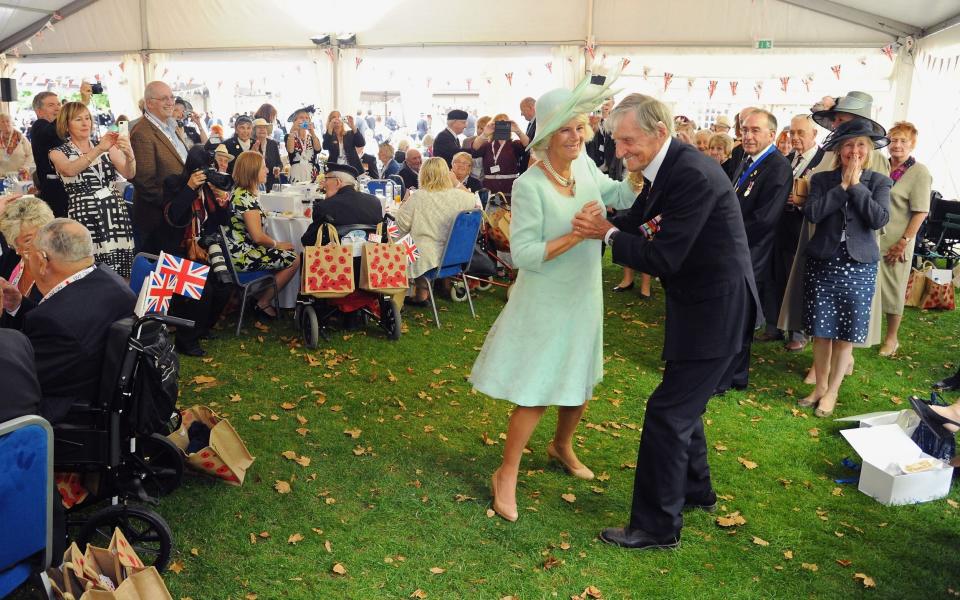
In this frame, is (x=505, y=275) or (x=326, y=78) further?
(x=326, y=78)

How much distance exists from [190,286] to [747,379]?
384 cm

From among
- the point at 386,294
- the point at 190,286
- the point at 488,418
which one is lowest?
the point at 488,418

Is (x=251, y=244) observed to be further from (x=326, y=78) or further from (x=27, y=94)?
(x=27, y=94)

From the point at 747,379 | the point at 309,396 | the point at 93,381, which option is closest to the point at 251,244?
the point at 309,396

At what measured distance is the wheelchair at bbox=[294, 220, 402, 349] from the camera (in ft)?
19.4

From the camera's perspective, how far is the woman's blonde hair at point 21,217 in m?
3.77

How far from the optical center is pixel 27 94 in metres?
17.7

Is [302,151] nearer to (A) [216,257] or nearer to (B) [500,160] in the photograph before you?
(B) [500,160]

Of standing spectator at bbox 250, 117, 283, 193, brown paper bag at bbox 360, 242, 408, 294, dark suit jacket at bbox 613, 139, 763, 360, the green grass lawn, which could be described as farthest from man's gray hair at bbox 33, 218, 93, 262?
standing spectator at bbox 250, 117, 283, 193

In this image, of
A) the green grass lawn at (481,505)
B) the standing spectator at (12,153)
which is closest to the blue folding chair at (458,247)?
the green grass lawn at (481,505)

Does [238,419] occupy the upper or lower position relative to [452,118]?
lower

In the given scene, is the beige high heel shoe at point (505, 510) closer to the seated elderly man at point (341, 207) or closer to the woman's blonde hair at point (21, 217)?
the woman's blonde hair at point (21, 217)

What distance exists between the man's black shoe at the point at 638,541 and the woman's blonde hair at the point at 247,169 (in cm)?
394

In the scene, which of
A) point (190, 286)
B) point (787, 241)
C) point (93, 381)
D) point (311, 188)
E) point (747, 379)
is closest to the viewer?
point (93, 381)
